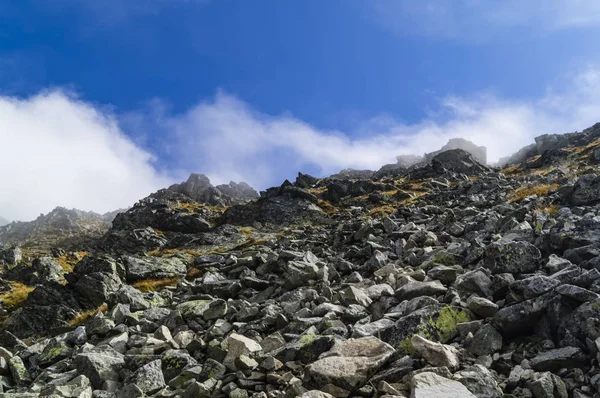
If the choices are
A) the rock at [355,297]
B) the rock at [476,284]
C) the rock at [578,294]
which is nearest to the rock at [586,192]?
the rock at [476,284]

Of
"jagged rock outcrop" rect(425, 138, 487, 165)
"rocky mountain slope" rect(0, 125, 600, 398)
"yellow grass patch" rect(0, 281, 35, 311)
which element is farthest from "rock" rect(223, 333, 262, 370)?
"jagged rock outcrop" rect(425, 138, 487, 165)

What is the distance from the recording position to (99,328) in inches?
521

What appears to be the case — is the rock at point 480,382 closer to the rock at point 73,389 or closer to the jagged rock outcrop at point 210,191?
the rock at point 73,389

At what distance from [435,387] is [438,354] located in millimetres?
1103

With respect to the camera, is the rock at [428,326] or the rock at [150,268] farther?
the rock at [150,268]

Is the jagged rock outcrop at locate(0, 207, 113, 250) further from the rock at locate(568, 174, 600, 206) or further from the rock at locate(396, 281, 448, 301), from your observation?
the rock at locate(396, 281, 448, 301)

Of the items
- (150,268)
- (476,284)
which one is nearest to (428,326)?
(476,284)

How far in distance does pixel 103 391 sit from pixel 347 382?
5819 millimetres

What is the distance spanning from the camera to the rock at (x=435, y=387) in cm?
536

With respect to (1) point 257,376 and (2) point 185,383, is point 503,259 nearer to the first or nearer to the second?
(1) point 257,376

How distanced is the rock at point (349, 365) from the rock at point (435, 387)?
1.10 m

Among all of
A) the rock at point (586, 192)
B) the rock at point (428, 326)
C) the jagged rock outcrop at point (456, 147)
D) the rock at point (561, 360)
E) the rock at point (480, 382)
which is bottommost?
the rock at point (480, 382)

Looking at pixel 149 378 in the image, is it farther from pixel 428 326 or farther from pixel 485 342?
pixel 485 342

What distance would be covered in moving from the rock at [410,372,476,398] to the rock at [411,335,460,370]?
0.69 meters
